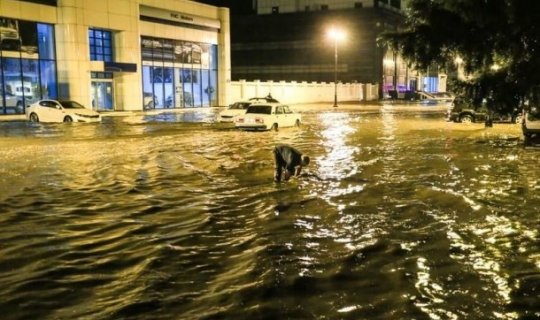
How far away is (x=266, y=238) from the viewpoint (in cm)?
862

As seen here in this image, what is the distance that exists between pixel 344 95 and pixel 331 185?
Answer: 221ft

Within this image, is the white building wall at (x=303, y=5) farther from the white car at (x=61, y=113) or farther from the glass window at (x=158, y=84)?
the white car at (x=61, y=113)

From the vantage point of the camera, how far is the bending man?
1272 cm

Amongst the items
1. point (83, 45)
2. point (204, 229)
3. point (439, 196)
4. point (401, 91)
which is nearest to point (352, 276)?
point (204, 229)

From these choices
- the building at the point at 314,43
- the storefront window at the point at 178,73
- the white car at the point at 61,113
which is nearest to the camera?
the white car at the point at 61,113

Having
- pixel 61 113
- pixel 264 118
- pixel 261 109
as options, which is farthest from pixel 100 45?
pixel 264 118

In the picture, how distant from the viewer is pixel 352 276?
689cm

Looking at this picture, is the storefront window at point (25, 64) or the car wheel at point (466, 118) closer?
the car wheel at point (466, 118)

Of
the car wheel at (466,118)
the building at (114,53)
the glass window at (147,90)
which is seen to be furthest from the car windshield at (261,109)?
the glass window at (147,90)

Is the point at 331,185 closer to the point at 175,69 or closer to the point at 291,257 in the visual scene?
the point at 291,257

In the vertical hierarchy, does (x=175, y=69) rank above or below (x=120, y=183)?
above

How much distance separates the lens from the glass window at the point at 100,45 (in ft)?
141

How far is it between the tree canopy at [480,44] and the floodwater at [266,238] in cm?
216

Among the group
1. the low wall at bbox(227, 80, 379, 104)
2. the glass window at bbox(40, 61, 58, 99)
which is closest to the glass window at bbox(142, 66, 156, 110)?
the glass window at bbox(40, 61, 58, 99)
